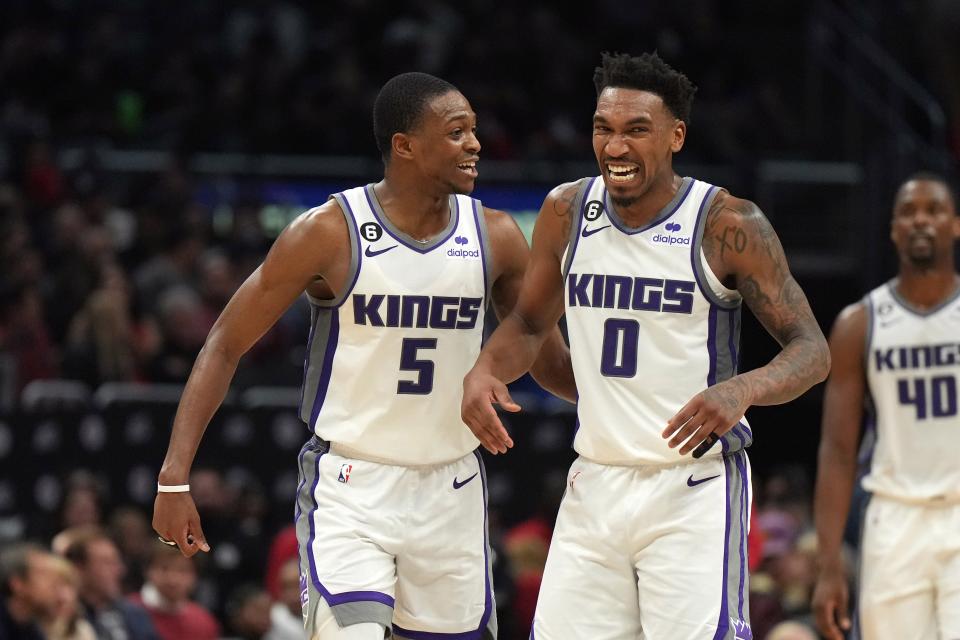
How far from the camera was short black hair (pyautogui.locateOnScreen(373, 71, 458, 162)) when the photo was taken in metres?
6.38

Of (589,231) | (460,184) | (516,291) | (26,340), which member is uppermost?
(460,184)

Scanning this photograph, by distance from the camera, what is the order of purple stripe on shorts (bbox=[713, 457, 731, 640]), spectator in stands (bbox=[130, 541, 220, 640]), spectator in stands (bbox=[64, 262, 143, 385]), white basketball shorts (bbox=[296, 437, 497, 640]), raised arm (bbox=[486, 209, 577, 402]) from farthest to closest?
1. spectator in stands (bbox=[64, 262, 143, 385])
2. spectator in stands (bbox=[130, 541, 220, 640])
3. raised arm (bbox=[486, 209, 577, 402])
4. white basketball shorts (bbox=[296, 437, 497, 640])
5. purple stripe on shorts (bbox=[713, 457, 731, 640])

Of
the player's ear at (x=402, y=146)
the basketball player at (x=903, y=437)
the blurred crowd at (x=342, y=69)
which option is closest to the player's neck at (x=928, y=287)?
the basketball player at (x=903, y=437)

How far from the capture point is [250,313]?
245 inches

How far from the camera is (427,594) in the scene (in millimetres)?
6184

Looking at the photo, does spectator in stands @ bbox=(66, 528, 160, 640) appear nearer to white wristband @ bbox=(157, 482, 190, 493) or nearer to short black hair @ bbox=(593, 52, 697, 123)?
white wristband @ bbox=(157, 482, 190, 493)

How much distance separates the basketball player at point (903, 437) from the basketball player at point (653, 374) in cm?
165

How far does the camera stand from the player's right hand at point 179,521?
6020 millimetres

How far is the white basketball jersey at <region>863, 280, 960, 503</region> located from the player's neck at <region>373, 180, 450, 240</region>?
227cm

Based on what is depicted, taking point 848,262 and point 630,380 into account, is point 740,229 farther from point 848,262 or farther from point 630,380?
point 848,262

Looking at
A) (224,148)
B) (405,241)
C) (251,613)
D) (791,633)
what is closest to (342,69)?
(224,148)

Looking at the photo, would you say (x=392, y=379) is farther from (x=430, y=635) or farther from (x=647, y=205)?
(x=647, y=205)

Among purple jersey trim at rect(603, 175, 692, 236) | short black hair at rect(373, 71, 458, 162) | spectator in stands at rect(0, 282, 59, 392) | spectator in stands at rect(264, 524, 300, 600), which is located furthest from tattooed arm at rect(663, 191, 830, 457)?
spectator in stands at rect(0, 282, 59, 392)

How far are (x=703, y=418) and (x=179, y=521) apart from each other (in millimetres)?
1998
